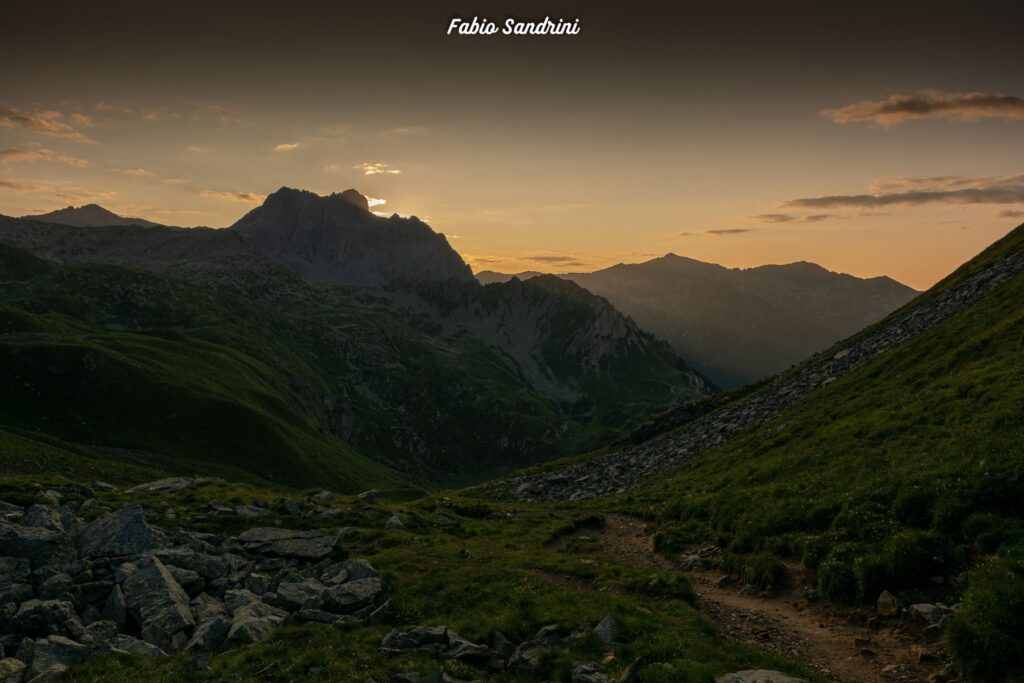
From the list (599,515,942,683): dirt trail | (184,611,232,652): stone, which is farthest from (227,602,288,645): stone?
(599,515,942,683): dirt trail

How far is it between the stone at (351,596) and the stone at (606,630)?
33.9ft

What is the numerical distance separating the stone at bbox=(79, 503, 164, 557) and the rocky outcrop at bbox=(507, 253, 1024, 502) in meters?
37.3

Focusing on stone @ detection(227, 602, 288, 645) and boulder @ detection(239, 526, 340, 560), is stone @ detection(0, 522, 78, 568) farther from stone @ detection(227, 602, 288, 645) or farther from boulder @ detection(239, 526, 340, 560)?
stone @ detection(227, 602, 288, 645)

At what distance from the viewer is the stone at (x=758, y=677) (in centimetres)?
1477

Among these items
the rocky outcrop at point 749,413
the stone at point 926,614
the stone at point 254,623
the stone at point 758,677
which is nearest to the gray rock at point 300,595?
the stone at point 254,623

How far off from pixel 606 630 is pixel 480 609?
18.2ft

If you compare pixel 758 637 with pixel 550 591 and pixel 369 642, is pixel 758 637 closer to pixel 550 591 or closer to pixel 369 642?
pixel 550 591

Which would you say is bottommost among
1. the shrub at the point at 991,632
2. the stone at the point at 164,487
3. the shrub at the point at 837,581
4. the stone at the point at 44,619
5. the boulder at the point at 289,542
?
the stone at the point at 164,487

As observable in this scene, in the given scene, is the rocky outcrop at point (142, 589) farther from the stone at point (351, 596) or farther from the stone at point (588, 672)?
the stone at point (588, 672)

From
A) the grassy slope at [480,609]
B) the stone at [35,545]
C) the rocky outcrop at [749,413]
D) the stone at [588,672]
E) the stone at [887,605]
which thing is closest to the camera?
the stone at [588,672]

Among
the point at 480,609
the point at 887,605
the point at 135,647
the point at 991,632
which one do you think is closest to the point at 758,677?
the point at 991,632

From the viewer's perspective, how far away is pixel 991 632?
14344 mm

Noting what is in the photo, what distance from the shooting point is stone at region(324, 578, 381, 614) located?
23.3 metres

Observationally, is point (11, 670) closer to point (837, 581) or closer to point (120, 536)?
point (120, 536)
